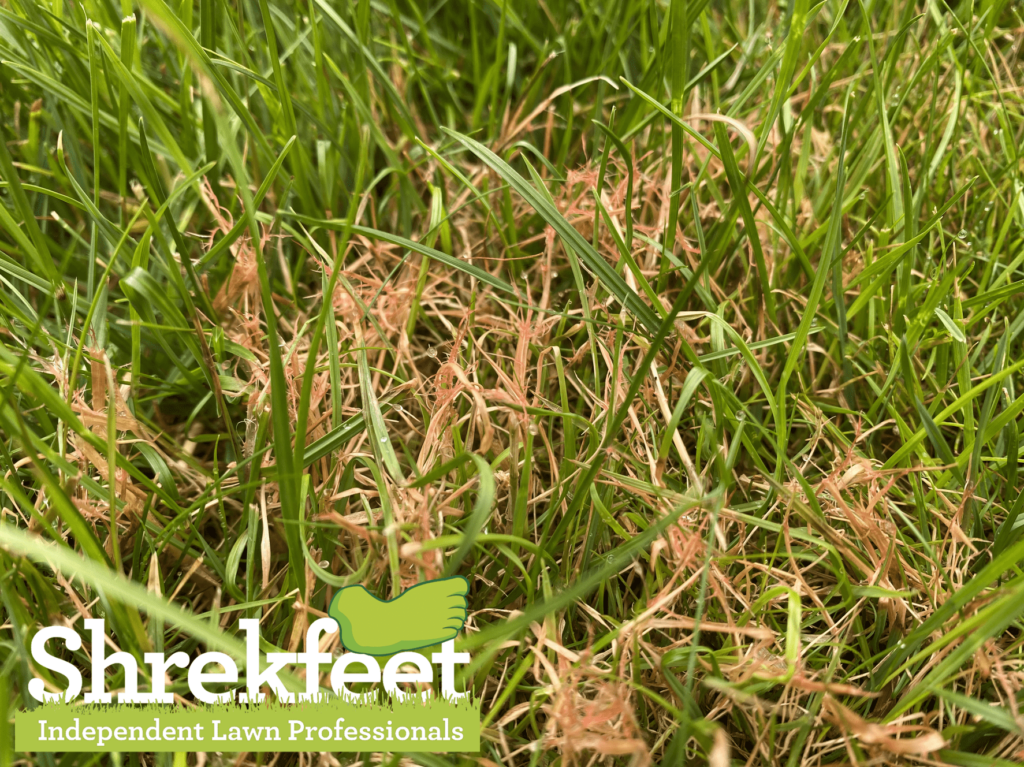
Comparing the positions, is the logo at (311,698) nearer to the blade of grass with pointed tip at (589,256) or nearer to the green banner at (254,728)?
the green banner at (254,728)

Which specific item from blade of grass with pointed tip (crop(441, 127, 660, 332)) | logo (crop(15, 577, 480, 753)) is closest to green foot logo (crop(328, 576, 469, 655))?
logo (crop(15, 577, 480, 753))

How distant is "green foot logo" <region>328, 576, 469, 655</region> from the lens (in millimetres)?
730

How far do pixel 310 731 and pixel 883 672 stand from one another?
60cm

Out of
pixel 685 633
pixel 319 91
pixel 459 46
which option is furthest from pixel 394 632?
pixel 459 46

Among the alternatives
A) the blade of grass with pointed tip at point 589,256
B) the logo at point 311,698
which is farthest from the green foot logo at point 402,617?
the blade of grass with pointed tip at point 589,256

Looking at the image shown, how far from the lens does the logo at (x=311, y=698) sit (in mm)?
720

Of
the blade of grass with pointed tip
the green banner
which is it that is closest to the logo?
the green banner

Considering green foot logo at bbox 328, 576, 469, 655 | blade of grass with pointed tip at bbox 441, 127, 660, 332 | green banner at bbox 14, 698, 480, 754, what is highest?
blade of grass with pointed tip at bbox 441, 127, 660, 332

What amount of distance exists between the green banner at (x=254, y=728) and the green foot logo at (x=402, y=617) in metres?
0.06

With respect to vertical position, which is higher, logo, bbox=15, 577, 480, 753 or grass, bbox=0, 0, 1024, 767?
grass, bbox=0, 0, 1024, 767

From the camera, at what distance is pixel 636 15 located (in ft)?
A: 4.21

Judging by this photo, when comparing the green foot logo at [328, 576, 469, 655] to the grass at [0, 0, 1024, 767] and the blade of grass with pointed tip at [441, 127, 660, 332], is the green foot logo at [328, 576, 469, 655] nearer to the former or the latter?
the grass at [0, 0, 1024, 767]

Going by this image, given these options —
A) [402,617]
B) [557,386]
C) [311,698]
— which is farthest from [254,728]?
[557,386]

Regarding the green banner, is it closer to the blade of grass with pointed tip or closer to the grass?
the grass
